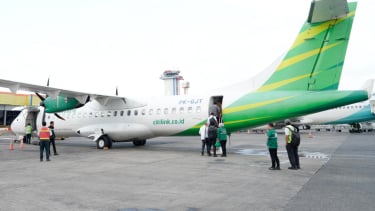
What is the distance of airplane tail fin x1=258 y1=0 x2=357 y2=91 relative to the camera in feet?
37.3

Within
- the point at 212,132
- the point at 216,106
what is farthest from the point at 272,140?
the point at 216,106

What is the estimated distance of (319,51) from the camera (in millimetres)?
12148

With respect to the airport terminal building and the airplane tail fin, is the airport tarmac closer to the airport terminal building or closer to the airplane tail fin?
the airplane tail fin

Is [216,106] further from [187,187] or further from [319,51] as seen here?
[187,187]

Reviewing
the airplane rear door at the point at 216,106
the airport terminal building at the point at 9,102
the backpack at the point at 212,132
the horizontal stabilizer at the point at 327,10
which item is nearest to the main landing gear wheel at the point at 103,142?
the airplane rear door at the point at 216,106

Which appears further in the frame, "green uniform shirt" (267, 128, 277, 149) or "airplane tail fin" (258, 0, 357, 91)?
"airplane tail fin" (258, 0, 357, 91)

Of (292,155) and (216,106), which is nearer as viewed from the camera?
(292,155)

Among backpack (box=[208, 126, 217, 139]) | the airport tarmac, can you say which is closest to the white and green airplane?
backpack (box=[208, 126, 217, 139])

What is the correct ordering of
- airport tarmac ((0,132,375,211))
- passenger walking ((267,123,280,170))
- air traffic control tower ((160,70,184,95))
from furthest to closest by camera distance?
air traffic control tower ((160,70,184,95))
passenger walking ((267,123,280,170))
airport tarmac ((0,132,375,211))

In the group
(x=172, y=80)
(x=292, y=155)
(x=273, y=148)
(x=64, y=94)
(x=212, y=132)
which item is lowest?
(x=292, y=155)

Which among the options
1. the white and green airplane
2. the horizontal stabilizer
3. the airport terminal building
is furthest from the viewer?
the airport terminal building

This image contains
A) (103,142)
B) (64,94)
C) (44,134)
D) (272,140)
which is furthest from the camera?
(103,142)

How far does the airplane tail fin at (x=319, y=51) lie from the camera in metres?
11.4

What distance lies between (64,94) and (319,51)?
44.1 feet
